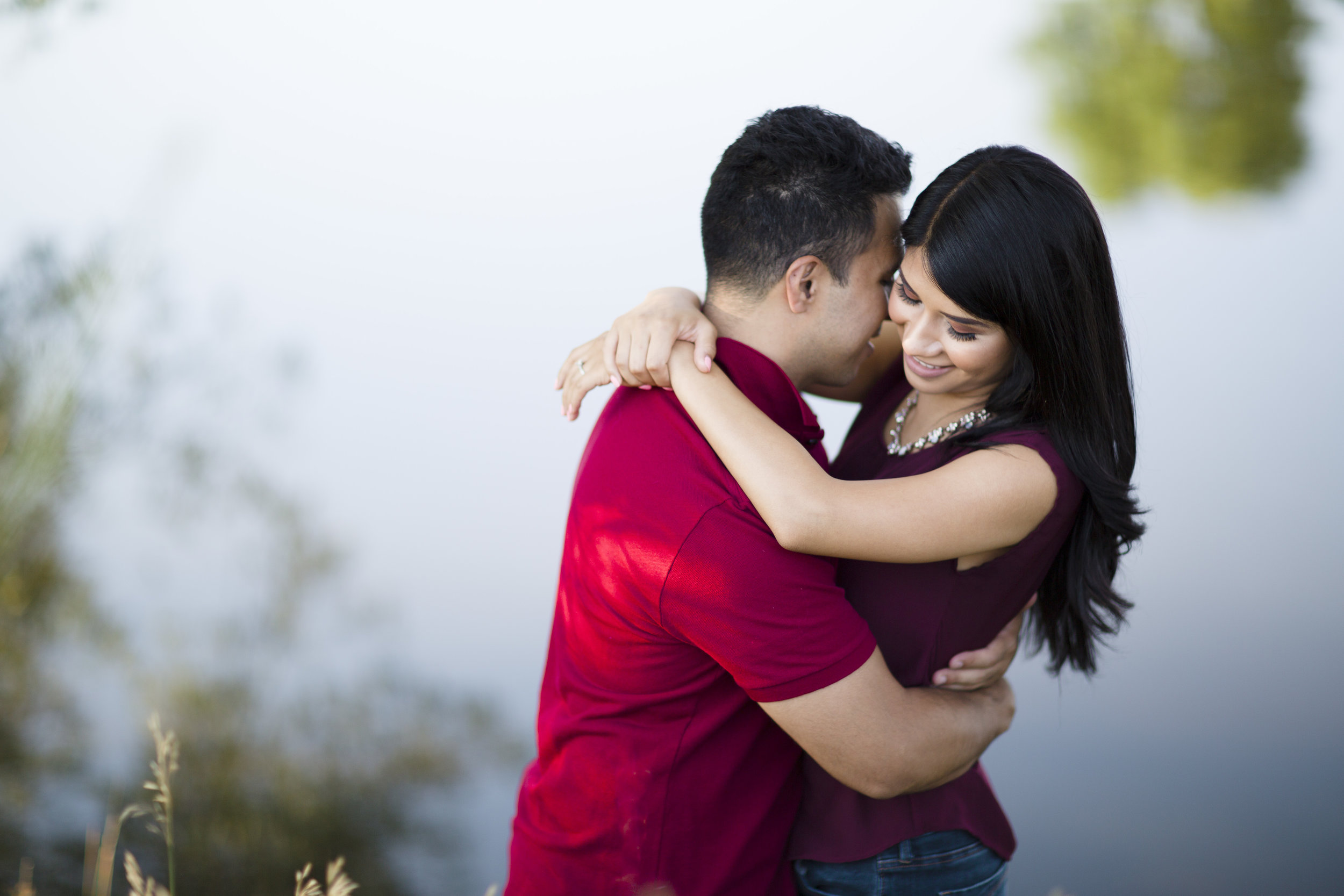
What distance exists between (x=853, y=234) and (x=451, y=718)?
3.73 metres

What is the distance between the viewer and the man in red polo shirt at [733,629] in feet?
4.35

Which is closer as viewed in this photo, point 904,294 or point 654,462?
point 654,462

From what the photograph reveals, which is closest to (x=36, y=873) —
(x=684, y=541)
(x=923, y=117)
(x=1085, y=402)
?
(x=684, y=541)

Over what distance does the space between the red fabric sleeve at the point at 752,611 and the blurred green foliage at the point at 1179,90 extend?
4.12 m

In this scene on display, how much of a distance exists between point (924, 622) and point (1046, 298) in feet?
1.80

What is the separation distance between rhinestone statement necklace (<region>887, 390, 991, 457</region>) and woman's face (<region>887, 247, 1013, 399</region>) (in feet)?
0.20

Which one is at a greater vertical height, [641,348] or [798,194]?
[798,194]

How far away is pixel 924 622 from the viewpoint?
154 centimetres

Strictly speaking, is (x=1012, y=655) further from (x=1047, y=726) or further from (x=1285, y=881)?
(x=1285, y=881)

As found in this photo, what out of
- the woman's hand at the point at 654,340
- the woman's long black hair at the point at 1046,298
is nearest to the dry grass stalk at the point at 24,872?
the woman's hand at the point at 654,340

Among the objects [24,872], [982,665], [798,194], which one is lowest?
[982,665]

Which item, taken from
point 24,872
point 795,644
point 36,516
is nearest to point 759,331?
point 795,644

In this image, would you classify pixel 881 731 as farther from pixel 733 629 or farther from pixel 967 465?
pixel 967 465

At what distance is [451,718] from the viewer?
4633 mm
